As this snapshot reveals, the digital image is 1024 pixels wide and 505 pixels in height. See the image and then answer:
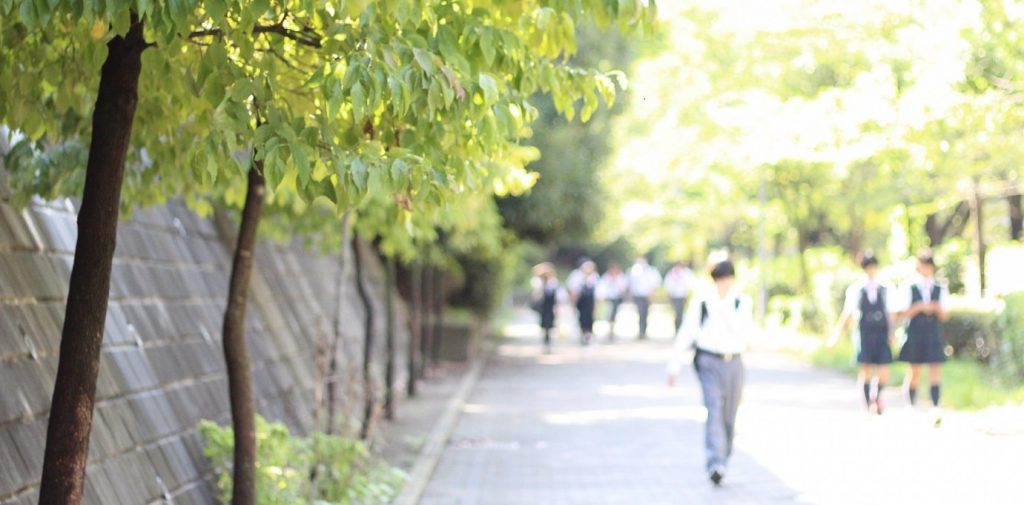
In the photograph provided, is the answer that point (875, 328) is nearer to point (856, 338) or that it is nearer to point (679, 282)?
point (856, 338)

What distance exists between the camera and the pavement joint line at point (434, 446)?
11.3 meters

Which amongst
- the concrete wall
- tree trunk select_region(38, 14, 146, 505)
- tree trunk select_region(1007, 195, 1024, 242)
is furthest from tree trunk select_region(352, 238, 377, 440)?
tree trunk select_region(1007, 195, 1024, 242)

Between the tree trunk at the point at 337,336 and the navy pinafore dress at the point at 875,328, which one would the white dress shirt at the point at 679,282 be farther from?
the tree trunk at the point at 337,336

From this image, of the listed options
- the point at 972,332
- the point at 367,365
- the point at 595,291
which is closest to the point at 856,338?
the point at 367,365

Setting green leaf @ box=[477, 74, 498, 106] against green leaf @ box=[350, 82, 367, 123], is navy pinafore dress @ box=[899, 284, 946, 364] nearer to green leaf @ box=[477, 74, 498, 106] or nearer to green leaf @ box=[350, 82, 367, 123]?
green leaf @ box=[477, 74, 498, 106]

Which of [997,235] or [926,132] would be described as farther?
[997,235]

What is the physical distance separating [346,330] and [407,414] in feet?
6.79

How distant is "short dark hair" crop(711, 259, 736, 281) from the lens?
1165 cm

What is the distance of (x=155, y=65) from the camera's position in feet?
19.7

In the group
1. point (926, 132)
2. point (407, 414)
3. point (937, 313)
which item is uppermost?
point (926, 132)

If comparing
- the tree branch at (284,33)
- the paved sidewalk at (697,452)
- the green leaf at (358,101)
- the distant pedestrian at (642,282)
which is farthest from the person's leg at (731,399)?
the distant pedestrian at (642,282)

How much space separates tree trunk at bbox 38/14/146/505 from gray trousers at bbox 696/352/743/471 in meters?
6.57

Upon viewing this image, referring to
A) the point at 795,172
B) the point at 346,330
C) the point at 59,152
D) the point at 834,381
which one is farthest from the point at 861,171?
the point at 59,152

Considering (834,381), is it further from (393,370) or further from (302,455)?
(302,455)
